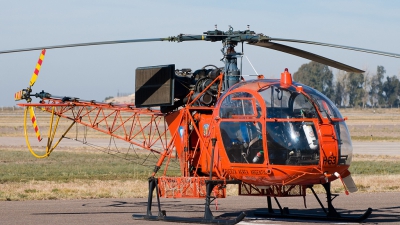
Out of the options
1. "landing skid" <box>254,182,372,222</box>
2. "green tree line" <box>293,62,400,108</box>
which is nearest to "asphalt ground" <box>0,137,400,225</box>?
"landing skid" <box>254,182,372,222</box>

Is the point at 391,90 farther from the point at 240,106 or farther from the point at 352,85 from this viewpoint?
the point at 240,106

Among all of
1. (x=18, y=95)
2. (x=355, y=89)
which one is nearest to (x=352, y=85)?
(x=355, y=89)

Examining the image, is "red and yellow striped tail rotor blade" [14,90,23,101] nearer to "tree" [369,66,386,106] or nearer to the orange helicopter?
the orange helicopter

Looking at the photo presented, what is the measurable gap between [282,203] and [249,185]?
4.23 meters

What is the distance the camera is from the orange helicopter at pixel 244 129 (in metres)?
11.0

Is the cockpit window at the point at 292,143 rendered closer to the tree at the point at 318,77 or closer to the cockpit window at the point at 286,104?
the cockpit window at the point at 286,104

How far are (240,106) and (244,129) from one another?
0.43 meters

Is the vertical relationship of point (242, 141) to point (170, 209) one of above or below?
above

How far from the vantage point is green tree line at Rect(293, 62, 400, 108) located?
132 metres

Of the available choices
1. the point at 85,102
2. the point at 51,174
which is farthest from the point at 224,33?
the point at 51,174

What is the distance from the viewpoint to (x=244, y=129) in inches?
452

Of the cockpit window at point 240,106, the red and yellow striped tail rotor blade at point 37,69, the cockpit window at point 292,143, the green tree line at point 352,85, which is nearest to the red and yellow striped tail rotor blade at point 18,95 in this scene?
the red and yellow striped tail rotor blade at point 37,69

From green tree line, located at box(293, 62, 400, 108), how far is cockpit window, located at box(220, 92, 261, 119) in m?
117

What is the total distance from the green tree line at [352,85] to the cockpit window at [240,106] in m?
117
